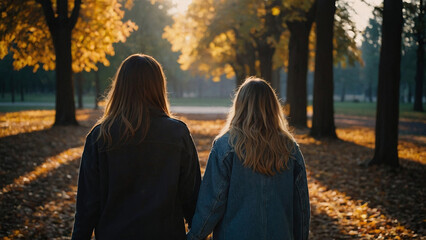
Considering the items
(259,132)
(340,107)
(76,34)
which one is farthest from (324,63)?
(340,107)

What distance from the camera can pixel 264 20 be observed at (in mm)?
19391

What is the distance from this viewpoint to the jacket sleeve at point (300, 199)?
104 inches

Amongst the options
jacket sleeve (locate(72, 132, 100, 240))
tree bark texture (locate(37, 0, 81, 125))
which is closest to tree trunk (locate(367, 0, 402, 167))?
jacket sleeve (locate(72, 132, 100, 240))

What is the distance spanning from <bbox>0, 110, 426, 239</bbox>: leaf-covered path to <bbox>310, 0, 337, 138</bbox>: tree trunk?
1767 mm

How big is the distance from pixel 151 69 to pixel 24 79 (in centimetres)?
2240

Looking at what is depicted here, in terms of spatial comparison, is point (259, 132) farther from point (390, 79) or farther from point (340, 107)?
point (340, 107)

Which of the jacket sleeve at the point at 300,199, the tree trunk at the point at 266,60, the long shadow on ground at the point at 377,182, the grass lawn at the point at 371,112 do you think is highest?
the tree trunk at the point at 266,60

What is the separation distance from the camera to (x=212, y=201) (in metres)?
2.58

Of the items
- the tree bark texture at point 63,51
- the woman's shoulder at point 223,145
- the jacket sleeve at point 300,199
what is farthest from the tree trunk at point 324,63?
the woman's shoulder at point 223,145

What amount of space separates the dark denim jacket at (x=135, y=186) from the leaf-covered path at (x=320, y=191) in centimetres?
303

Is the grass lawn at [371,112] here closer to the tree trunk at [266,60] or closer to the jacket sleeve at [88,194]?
the tree trunk at [266,60]

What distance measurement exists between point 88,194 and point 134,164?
369mm

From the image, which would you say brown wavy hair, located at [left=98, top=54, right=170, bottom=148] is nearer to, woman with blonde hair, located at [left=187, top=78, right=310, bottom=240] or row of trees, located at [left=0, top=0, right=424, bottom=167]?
woman with blonde hair, located at [left=187, top=78, right=310, bottom=240]

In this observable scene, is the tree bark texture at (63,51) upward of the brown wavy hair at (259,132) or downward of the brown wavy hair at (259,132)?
upward
